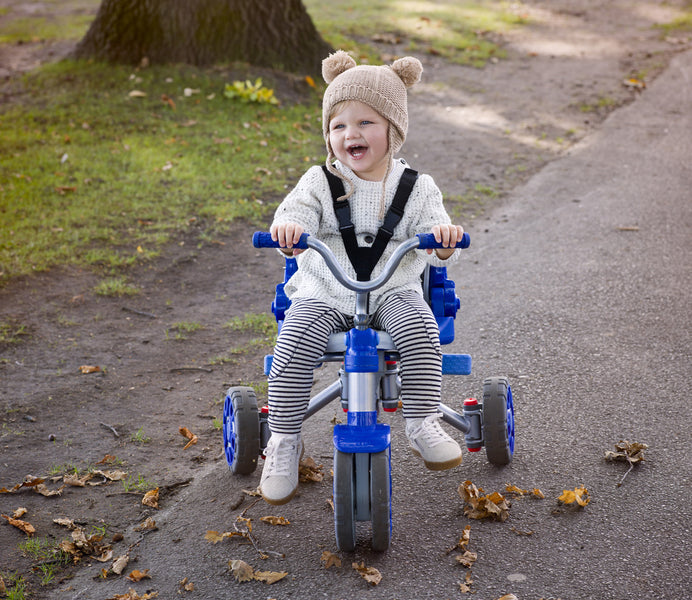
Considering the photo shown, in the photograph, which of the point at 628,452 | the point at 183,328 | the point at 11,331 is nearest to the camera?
the point at 628,452

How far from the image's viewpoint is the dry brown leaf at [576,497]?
3.26m

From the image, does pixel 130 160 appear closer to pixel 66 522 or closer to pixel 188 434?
pixel 188 434

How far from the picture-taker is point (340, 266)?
286 centimetres

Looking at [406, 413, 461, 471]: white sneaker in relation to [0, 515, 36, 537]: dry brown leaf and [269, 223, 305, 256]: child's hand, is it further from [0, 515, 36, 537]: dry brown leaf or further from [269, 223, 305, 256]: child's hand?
[0, 515, 36, 537]: dry brown leaf

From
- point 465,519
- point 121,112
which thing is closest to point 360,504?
point 465,519

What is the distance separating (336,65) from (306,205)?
0.62m

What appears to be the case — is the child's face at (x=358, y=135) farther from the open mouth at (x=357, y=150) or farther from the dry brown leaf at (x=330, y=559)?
the dry brown leaf at (x=330, y=559)

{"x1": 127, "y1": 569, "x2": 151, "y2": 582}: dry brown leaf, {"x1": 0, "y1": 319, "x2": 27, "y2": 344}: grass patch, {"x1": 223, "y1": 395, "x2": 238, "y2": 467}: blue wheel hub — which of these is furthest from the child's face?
{"x1": 0, "y1": 319, "x2": 27, "y2": 344}: grass patch

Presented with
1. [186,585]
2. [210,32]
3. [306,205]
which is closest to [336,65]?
[306,205]

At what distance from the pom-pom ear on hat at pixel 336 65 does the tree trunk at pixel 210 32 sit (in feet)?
20.1

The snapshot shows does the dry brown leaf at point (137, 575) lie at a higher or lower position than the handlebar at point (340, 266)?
lower

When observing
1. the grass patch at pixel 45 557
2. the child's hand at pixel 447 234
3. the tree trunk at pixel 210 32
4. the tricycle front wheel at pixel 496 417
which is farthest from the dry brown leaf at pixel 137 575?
the tree trunk at pixel 210 32

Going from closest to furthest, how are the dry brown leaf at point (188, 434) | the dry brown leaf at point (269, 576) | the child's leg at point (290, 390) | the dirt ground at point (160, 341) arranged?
the dry brown leaf at point (269, 576) < the child's leg at point (290, 390) < the dirt ground at point (160, 341) < the dry brown leaf at point (188, 434)

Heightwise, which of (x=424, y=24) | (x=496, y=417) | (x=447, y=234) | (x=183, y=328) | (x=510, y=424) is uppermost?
(x=447, y=234)
